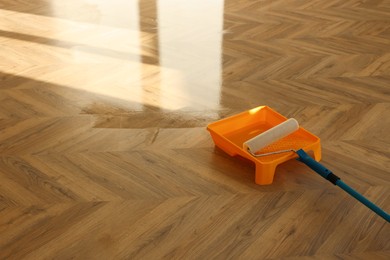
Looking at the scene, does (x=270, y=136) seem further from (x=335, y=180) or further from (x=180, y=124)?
(x=180, y=124)

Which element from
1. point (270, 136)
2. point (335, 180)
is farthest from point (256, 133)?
point (335, 180)

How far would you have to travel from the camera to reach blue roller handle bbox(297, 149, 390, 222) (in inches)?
63.5

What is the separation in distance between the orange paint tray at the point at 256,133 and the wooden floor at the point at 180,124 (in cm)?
5

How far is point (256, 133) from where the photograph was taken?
2055mm

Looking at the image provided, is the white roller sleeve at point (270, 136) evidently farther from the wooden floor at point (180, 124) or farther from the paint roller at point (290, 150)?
the wooden floor at point (180, 124)

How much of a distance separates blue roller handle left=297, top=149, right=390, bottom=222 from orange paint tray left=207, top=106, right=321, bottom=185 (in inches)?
2.2

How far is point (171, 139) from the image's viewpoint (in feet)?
6.77

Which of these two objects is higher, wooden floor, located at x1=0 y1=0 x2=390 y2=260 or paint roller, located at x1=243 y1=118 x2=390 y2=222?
paint roller, located at x1=243 y1=118 x2=390 y2=222

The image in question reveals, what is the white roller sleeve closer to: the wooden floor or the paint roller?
the paint roller

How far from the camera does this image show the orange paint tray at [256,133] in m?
1.82

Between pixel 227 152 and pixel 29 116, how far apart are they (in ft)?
2.49

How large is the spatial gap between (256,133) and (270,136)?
221 mm

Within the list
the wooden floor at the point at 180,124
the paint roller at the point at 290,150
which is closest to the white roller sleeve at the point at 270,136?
the paint roller at the point at 290,150

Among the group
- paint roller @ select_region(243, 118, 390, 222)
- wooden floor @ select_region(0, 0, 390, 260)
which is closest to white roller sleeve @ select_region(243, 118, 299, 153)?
paint roller @ select_region(243, 118, 390, 222)
